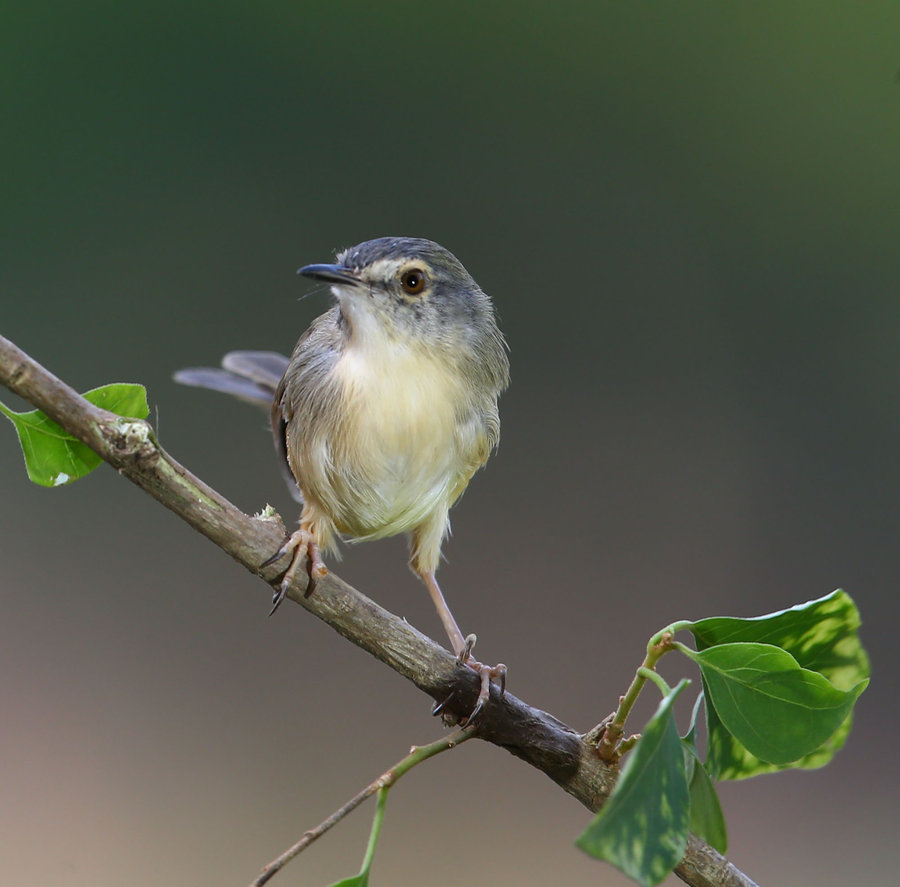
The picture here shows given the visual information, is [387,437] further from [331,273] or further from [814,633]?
[814,633]

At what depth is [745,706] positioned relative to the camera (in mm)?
1103

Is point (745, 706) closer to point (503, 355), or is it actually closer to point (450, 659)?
point (450, 659)

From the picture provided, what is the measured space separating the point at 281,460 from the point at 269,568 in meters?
1.03

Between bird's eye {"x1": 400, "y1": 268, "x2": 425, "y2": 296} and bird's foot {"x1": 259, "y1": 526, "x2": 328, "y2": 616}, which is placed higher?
bird's eye {"x1": 400, "y1": 268, "x2": 425, "y2": 296}

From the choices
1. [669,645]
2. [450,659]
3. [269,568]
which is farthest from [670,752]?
[269,568]

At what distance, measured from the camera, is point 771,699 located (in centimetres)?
109

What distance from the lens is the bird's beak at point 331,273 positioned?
1.79 meters

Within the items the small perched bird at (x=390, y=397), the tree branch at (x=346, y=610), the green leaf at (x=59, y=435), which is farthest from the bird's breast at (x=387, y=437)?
the green leaf at (x=59, y=435)

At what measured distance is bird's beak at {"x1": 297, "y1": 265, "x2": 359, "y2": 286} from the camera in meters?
1.79

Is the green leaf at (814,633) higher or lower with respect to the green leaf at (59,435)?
higher

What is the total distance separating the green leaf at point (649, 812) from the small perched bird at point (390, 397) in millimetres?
914

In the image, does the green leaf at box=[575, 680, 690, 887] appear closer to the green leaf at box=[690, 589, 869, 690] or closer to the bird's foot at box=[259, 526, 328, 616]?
the green leaf at box=[690, 589, 869, 690]

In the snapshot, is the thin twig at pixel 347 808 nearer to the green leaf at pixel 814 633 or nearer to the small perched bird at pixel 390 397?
the green leaf at pixel 814 633

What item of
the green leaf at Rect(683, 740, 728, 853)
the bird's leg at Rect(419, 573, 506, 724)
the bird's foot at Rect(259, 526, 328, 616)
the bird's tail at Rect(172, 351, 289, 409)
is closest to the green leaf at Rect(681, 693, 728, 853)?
the green leaf at Rect(683, 740, 728, 853)
